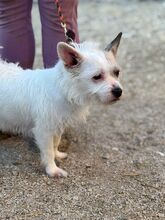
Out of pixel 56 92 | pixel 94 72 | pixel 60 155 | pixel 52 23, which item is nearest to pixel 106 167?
pixel 60 155

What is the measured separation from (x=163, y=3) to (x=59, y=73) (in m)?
4.35

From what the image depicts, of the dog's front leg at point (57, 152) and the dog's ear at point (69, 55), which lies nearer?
the dog's ear at point (69, 55)

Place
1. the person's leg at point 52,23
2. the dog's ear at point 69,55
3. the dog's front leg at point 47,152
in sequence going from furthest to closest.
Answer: the person's leg at point 52,23 → the dog's front leg at point 47,152 → the dog's ear at point 69,55

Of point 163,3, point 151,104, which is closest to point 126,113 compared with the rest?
point 151,104

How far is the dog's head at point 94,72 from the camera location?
2.31 metres

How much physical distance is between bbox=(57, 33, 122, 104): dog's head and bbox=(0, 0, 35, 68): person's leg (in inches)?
25.8

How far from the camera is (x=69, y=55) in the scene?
2.32m

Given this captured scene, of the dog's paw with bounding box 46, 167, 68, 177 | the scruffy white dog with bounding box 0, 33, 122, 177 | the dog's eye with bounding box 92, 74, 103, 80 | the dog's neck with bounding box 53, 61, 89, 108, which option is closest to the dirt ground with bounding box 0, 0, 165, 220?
the dog's paw with bounding box 46, 167, 68, 177

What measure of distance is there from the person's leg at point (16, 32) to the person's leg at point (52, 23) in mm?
103

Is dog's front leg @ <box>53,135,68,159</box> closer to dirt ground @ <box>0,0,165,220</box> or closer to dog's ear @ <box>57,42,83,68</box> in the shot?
dirt ground @ <box>0,0,165,220</box>

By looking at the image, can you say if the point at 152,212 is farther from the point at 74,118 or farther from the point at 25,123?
the point at 25,123

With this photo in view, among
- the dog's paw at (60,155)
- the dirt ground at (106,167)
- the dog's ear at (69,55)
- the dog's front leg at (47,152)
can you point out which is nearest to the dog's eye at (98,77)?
the dog's ear at (69,55)

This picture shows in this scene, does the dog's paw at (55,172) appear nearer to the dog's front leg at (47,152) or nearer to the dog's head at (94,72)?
the dog's front leg at (47,152)

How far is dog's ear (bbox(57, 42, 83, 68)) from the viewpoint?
7.47 feet
